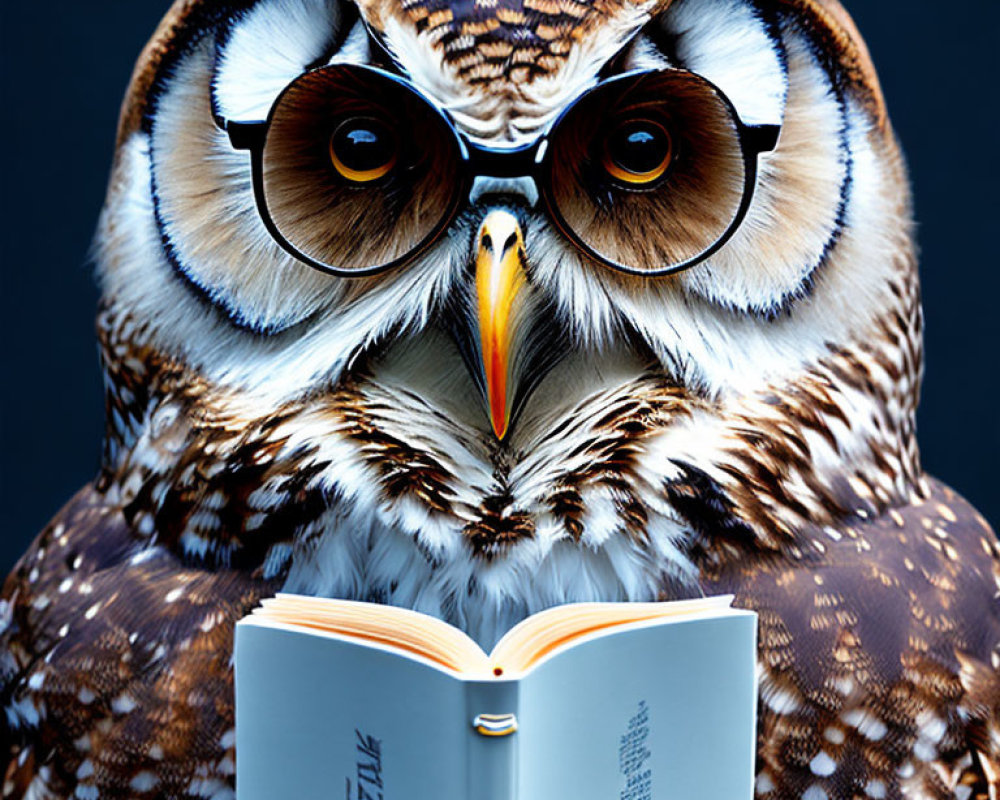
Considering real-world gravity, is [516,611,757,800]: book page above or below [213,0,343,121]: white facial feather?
below

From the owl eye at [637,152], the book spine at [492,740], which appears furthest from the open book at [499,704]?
the owl eye at [637,152]

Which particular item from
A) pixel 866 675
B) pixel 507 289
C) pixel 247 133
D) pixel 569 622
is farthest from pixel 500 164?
pixel 866 675

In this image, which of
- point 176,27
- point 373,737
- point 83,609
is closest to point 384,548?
point 373,737

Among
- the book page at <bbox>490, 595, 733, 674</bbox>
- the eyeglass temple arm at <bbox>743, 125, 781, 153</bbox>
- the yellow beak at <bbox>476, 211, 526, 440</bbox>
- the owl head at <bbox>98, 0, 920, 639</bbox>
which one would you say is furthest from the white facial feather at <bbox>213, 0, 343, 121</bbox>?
the book page at <bbox>490, 595, 733, 674</bbox>

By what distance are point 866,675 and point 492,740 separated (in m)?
0.33

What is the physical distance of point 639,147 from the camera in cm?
90

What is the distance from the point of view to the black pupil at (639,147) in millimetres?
896

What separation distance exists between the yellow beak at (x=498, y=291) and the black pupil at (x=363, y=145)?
92 millimetres

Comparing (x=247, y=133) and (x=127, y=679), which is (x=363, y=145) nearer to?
(x=247, y=133)

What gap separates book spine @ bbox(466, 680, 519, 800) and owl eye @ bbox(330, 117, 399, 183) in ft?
1.24

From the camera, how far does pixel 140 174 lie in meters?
1.06

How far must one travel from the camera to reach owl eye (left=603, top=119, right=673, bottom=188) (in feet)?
2.94

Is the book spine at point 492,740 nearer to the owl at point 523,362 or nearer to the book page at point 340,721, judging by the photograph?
the book page at point 340,721

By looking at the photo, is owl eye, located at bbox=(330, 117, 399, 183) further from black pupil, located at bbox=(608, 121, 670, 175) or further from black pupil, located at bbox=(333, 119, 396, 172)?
black pupil, located at bbox=(608, 121, 670, 175)
